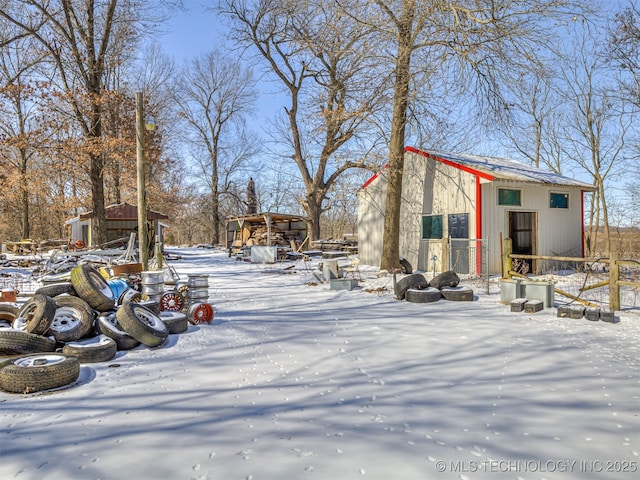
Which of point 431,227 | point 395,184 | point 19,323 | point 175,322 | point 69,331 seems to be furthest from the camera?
point 431,227

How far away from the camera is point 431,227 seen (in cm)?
1470

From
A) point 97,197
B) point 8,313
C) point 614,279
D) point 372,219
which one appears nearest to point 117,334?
point 8,313

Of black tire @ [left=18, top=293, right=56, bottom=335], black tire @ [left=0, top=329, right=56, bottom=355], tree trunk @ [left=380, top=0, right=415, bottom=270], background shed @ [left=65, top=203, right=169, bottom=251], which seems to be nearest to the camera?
black tire @ [left=0, top=329, right=56, bottom=355]

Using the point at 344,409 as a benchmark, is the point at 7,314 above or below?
above

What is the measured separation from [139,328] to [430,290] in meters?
5.84

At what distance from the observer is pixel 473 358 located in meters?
4.88

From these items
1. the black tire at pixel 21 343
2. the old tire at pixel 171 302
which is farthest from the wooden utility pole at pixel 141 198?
the black tire at pixel 21 343

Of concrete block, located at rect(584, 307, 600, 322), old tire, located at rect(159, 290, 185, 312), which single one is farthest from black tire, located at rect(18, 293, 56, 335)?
concrete block, located at rect(584, 307, 600, 322)

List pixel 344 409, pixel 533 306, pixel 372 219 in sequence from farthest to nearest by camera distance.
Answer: pixel 372 219 → pixel 533 306 → pixel 344 409

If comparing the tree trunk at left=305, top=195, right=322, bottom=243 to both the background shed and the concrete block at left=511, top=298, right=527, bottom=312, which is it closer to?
the background shed

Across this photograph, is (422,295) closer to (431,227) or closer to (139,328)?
(139,328)

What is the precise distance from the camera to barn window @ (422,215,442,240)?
Answer: 14.4m

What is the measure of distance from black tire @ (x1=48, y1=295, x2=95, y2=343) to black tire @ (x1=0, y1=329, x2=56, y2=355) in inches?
12.5

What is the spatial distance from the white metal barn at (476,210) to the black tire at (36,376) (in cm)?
1044
